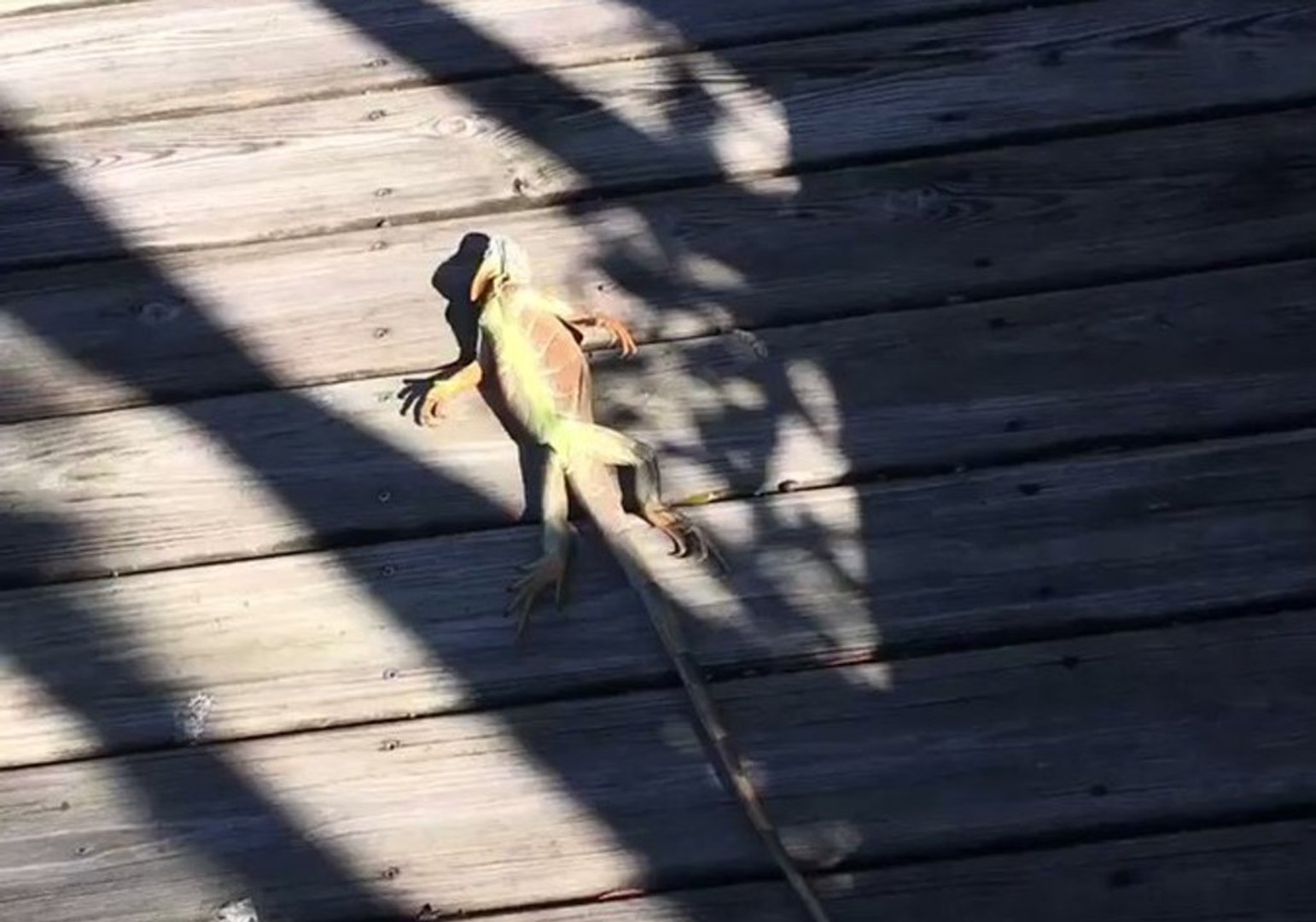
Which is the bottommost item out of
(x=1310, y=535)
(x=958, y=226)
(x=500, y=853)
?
(x=500, y=853)

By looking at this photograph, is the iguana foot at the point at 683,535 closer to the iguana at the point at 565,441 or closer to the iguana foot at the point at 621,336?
the iguana at the point at 565,441

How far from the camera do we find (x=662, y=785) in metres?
2.54

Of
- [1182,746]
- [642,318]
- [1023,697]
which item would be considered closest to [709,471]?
[642,318]

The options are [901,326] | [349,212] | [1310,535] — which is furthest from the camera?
[349,212]

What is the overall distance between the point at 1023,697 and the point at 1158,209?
2.56 feet

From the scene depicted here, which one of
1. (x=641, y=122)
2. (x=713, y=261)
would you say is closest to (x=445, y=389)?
(x=713, y=261)

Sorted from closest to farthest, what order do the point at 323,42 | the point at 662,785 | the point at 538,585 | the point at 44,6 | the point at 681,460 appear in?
1. the point at 662,785
2. the point at 538,585
3. the point at 681,460
4. the point at 323,42
5. the point at 44,6

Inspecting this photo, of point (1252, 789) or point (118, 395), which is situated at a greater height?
point (118, 395)

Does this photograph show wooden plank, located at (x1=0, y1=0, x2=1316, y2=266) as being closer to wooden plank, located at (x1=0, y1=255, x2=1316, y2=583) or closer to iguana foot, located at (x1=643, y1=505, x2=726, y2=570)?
wooden plank, located at (x1=0, y1=255, x2=1316, y2=583)

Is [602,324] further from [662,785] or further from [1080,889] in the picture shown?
[1080,889]

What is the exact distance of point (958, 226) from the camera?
9.77 ft

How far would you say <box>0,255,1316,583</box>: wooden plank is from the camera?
9.09 ft

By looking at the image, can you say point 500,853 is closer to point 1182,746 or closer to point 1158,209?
point 1182,746

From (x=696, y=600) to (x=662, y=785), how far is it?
0.25m
